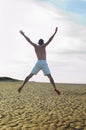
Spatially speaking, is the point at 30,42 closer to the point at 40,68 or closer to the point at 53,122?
the point at 40,68

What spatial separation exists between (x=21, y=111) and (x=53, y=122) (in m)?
2.21

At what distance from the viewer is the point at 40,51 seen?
13.4 metres

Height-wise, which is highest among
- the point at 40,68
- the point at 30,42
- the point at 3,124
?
the point at 30,42

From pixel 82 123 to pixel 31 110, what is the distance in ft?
8.98

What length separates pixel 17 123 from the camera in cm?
883

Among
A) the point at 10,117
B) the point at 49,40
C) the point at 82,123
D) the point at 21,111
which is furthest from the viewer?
the point at 49,40

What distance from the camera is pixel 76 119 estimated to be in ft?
30.2

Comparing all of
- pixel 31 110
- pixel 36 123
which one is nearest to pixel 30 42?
pixel 31 110

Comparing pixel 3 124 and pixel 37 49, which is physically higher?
pixel 37 49

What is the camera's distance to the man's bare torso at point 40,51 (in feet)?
43.9

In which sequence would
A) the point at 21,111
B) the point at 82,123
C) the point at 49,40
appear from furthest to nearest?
the point at 49,40 → the point at 21,111 → the point at 82,123

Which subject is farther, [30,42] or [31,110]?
[30,42]

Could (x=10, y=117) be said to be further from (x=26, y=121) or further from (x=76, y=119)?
(x=76, y=119)

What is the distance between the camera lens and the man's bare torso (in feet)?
43.9
